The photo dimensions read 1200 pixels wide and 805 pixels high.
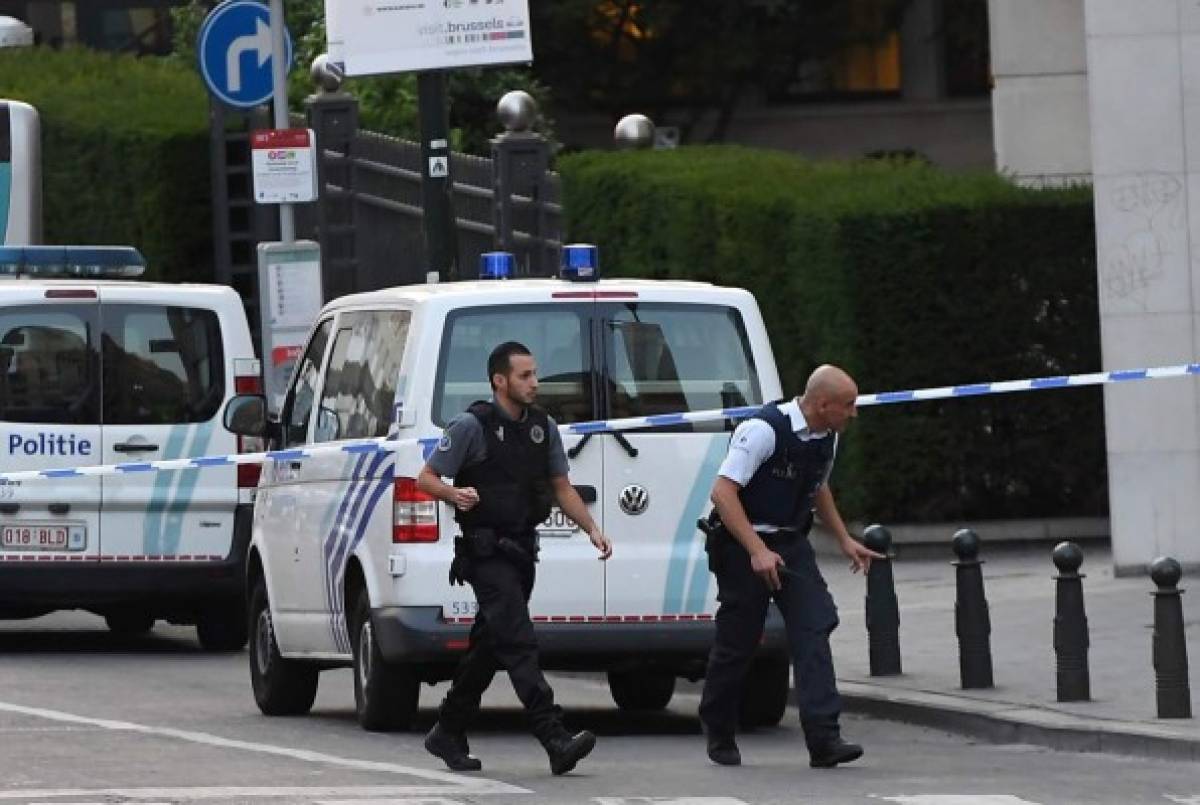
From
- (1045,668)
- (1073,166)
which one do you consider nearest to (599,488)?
(1045,668)

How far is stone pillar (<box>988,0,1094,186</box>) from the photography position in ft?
85.7

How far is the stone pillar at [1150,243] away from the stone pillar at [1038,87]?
690cm

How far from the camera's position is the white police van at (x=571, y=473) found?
516 inches

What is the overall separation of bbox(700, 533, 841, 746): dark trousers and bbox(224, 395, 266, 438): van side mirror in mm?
3238

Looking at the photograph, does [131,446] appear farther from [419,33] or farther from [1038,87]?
[1038,87]

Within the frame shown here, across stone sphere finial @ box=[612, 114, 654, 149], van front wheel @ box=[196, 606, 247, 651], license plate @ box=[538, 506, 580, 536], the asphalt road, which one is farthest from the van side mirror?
stone sphere finial @ box=[612, 114, 654, 149]

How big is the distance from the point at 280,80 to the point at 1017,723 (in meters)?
10.6

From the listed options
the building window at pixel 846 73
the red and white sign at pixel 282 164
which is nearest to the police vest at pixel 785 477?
the red and white sign at pixel 282 164

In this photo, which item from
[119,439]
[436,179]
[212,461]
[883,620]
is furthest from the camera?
[436,179]

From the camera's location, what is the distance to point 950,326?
21.3 meters

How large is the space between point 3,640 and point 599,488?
685 centimetres

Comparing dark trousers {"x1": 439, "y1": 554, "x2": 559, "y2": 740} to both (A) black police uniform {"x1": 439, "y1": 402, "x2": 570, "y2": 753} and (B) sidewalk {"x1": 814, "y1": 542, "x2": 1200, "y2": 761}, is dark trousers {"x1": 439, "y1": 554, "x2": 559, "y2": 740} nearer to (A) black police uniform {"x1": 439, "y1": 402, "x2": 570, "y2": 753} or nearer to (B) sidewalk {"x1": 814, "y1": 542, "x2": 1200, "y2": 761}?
(A) black police uniform {"x1": 439, "y1": 402, "x2": 570, "y2": 753}

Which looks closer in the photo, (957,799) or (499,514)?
(957,799)

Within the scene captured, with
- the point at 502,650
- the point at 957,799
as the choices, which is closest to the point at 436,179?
the point at 502,650
